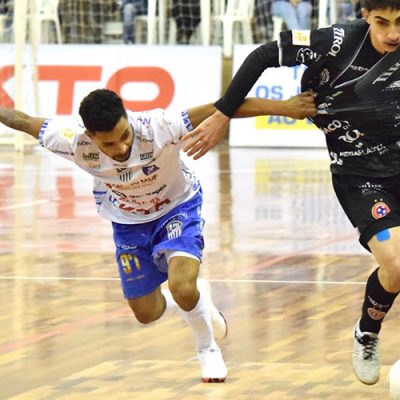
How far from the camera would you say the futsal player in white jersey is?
6.36 meters

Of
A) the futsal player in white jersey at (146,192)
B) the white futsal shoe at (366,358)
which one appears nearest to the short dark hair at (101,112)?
the futsal player in white jersey at (146,192)

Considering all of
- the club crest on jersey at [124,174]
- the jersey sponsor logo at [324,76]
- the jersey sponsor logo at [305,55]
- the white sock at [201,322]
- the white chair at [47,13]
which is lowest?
the white chair at [47,13]

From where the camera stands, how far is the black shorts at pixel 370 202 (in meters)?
5.91

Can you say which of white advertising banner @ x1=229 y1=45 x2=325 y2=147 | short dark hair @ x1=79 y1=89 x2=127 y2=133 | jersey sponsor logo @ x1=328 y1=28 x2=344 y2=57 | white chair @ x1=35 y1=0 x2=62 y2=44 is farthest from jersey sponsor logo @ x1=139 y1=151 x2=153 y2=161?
white chair @ x1=35 y1=0 x2=62 y2=44

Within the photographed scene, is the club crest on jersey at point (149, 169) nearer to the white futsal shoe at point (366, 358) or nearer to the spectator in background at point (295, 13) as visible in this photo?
the white futsal shoe at point (366, 358)

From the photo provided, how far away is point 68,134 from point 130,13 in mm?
15285

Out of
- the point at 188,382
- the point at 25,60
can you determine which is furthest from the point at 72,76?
the point at 188,382

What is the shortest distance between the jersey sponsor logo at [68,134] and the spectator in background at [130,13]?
15108 mm

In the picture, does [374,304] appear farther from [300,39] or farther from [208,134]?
[300,39]

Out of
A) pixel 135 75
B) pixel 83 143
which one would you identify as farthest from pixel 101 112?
pixel 135 75

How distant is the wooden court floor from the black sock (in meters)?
0.33

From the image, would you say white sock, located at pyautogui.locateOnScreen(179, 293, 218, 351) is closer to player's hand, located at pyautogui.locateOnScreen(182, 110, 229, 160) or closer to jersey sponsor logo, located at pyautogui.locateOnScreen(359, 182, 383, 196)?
player's hand, located at pyautogui.locateOnScreen(182, 110, 229, 160)

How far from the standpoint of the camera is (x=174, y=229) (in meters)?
6.72

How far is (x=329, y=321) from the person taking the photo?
8.04 metres
